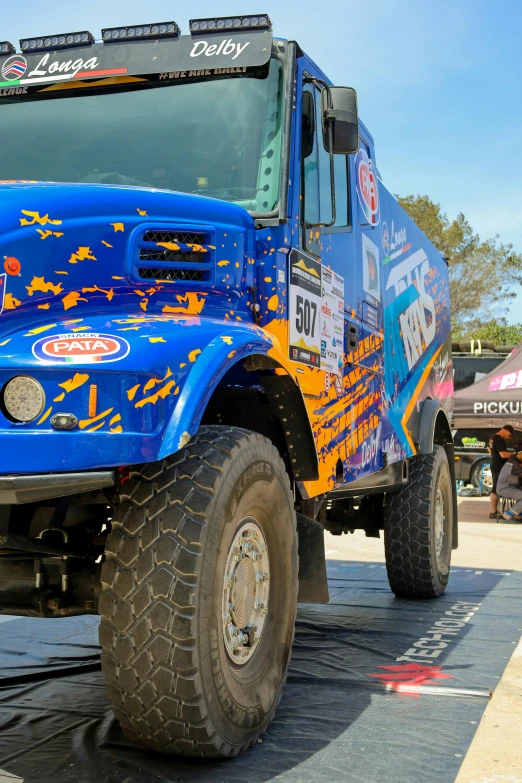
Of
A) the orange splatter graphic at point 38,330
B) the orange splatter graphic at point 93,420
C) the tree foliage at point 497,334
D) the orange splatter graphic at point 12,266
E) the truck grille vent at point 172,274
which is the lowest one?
the orange splatter graphic at point 93,420

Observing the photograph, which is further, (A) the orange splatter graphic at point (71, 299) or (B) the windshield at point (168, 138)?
(B) the windshield at point (168, 138)

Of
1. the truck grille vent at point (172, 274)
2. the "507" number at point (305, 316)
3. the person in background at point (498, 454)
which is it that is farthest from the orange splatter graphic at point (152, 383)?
the person in background at point (498, 454)

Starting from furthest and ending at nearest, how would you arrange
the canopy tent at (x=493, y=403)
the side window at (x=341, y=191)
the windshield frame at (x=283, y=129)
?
1. the canopy tent at (x=493, y=403)
2. the side window at (x=341, y=191)
3. the windshield frame at (x=283, y=129)

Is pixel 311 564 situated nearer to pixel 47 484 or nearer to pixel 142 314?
pixel 142 314

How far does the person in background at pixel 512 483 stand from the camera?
47.6ft

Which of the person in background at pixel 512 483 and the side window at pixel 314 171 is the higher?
the side window at pixel 314 171

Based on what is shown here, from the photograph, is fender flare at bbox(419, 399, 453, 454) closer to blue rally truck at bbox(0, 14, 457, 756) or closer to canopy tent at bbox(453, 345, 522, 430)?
blue rally truck at bbox(0, 14, 457, 756)

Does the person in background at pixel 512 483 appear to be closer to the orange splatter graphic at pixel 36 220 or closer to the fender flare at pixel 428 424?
the fender flare at pixel 428 424

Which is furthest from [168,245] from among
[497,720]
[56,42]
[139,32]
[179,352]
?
[497,720]

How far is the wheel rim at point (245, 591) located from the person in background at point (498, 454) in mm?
11871

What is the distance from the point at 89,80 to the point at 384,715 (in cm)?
324

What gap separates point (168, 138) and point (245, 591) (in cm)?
209

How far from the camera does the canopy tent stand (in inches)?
588

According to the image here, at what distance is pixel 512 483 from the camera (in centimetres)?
1463
